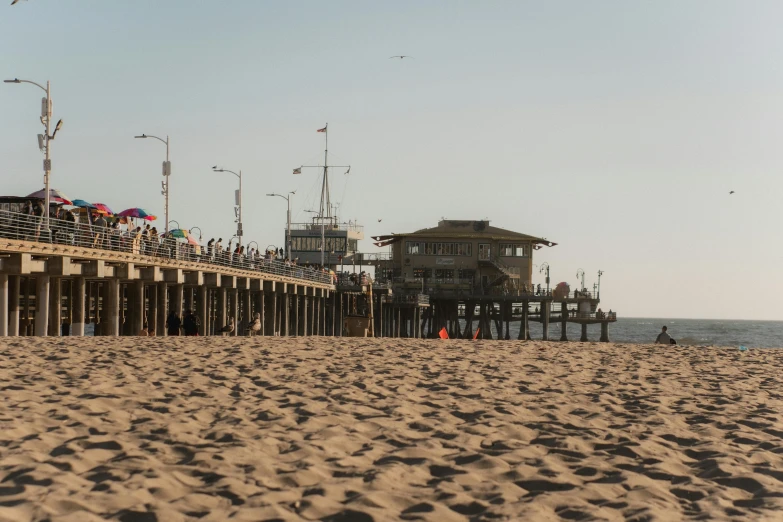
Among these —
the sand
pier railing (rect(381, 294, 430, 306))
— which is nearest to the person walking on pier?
the sand

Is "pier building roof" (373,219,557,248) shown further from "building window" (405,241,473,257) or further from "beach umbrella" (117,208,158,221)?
"beach umbrella" (117,208,158,221)

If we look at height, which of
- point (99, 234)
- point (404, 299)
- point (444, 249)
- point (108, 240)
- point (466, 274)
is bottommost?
point (404, 299)

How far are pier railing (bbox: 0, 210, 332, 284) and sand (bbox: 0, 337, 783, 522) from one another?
1032 centimetres

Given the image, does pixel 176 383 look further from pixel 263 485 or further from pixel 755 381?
pixel 755 381

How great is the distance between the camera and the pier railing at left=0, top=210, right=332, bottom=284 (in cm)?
2453

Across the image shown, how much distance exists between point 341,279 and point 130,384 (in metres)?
51.9

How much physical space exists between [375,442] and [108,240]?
2127 centimetres

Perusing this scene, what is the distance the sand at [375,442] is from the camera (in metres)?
6.77

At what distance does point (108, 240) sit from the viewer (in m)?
28.3

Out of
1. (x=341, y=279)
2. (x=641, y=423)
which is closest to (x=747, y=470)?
(x=641, y=423)

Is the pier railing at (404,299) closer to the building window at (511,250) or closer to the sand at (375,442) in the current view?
the building window at (511,250)

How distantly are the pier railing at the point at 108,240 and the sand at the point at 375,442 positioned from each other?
10.3m

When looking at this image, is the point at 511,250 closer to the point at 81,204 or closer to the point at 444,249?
the point at 444,249

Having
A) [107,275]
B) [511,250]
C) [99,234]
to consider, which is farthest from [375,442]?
[511,250]
